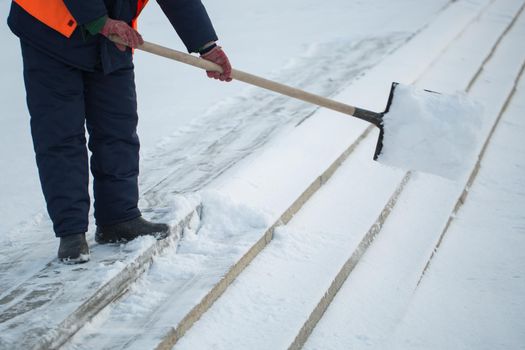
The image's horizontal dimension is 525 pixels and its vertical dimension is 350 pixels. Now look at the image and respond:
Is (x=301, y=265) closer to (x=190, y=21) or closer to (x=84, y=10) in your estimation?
(x=190, y=21)

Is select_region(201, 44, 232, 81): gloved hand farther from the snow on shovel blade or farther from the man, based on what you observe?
the snow on shovel blade

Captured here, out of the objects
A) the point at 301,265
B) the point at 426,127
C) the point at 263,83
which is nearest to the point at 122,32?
the point at 263,83

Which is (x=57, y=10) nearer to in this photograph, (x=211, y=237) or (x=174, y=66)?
(x=211, y=237)

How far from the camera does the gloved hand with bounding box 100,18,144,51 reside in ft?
8.20

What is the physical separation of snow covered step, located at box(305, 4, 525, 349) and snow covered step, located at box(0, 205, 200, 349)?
2.41 ft

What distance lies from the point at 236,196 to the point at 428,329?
1.09 metres

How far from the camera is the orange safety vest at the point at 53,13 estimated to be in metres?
2.46

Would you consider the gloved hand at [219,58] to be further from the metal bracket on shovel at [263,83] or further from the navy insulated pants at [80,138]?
the navy insulated pants at [80,138]

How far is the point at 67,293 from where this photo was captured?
2404 mm

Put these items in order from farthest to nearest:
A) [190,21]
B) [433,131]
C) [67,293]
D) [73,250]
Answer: [433,131] → [190,21] → [73,250] → [67,293]

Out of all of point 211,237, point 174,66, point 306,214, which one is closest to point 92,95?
point 211,237

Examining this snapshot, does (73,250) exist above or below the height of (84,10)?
below

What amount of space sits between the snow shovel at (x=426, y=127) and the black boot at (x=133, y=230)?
74cm

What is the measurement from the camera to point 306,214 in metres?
3.28
